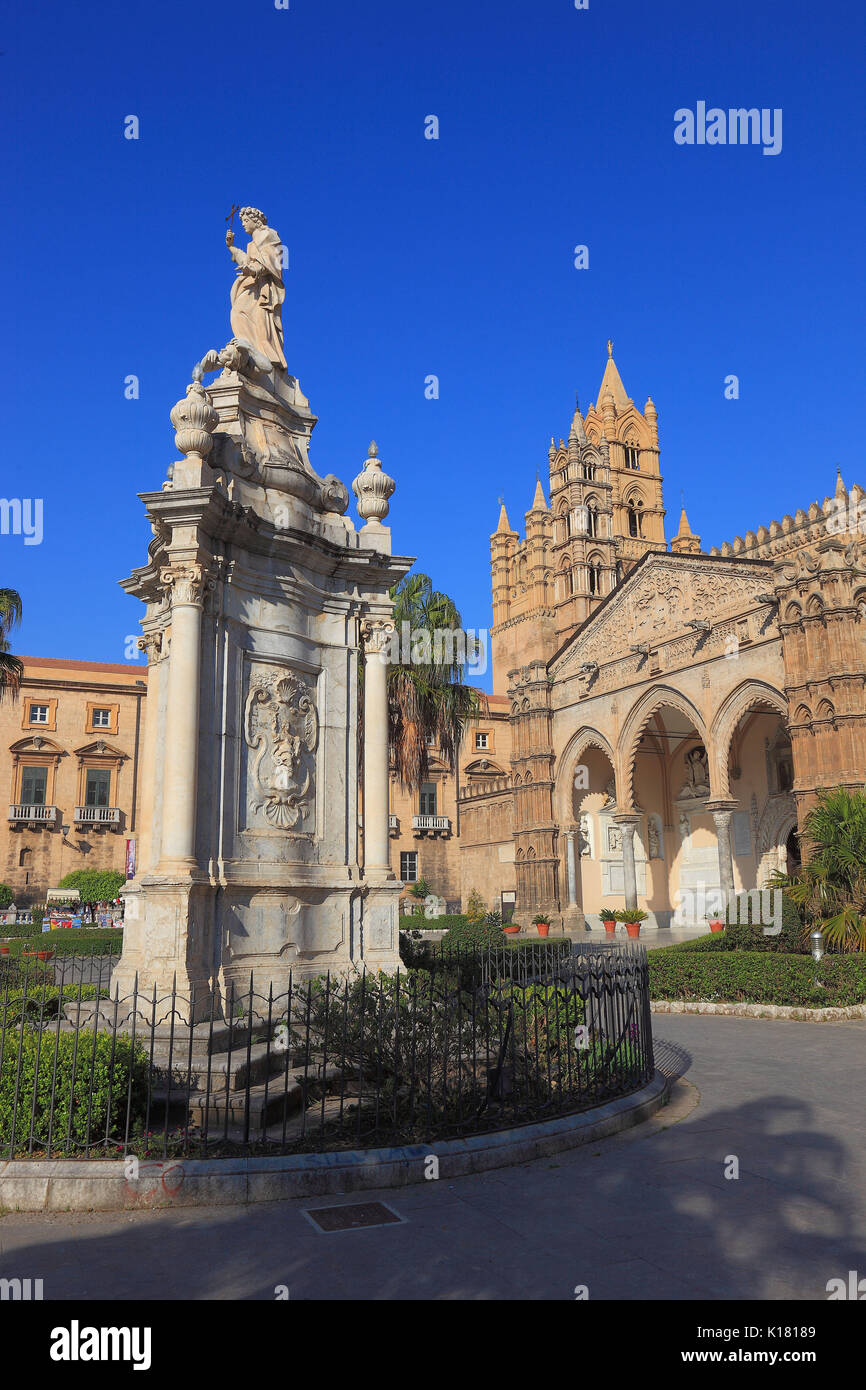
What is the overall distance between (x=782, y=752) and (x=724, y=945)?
17180 mm

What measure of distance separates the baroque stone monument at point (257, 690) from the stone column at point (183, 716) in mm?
19

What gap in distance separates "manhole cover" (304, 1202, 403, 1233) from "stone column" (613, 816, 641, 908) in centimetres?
3258

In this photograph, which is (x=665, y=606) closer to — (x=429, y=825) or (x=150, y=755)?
(x=429, y=825)

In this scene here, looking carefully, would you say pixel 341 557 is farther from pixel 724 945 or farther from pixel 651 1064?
pixel 724 945

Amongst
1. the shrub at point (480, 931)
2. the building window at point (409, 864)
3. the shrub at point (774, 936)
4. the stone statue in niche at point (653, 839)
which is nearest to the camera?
the shrub at point (774, 936)

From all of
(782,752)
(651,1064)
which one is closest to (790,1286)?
(651,1064)

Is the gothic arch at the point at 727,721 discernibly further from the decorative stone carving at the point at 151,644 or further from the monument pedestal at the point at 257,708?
the decorative stone carving at the point at 151,644

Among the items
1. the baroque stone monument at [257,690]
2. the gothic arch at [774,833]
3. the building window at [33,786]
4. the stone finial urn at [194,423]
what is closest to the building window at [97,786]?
the building window at [33,786]

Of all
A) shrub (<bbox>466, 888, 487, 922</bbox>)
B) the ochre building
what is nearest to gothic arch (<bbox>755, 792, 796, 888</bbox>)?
shrub (<bbox>466, 888, 487, 922</bbox>)

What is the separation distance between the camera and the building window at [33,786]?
49.1m

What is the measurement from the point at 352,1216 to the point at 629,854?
111 ft

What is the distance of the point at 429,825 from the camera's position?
53031 millimetres

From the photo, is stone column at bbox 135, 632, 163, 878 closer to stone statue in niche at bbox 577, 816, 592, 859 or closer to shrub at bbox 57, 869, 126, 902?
stone statue in niche at bbox 577, 816, 592, 859

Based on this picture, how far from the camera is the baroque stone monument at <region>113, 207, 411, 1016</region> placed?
31.6ft
